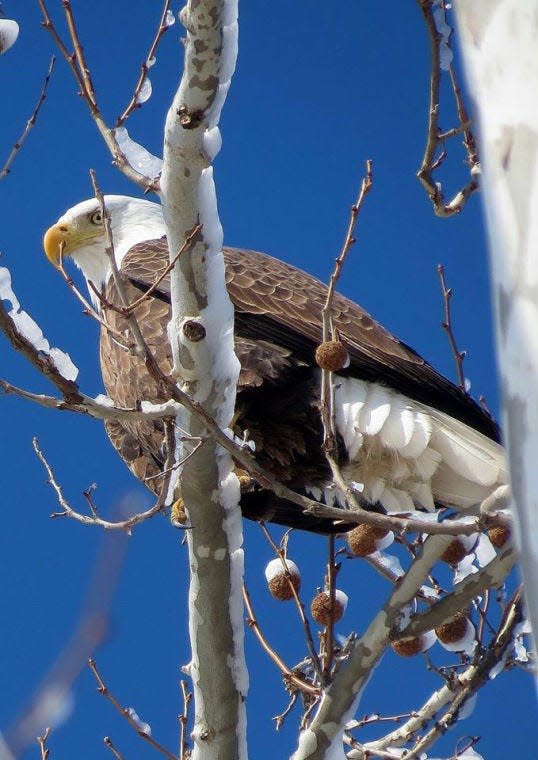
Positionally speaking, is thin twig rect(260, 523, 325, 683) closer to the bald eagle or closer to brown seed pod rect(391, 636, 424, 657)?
brown seed pod rect(391, 636, 424, 657)

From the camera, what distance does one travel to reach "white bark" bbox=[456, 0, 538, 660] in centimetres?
56

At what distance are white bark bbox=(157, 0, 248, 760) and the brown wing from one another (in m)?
0.90

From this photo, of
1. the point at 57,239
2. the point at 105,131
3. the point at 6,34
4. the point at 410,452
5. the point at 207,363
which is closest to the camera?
the point at 6,34

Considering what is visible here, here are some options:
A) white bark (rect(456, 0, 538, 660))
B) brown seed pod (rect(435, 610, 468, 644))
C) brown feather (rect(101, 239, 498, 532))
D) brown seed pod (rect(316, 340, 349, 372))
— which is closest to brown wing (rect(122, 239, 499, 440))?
brown feather (rect(101, 239, 498, 532))

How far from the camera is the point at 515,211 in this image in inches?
22.9

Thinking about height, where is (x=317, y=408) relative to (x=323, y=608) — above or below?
above

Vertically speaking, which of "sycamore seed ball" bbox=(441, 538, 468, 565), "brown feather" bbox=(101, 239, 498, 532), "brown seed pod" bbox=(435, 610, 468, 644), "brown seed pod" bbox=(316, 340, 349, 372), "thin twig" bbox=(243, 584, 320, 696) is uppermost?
"brown feather" bbox=(101, 239, 498, 532)

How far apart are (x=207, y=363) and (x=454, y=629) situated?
2.75 ft

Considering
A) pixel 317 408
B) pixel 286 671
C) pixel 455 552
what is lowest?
pixel 286 671

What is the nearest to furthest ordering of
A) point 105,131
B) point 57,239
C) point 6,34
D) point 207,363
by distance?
point 6,34 → point 105,131 → point 207,363 → point 57,239

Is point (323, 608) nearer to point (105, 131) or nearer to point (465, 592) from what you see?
point (465, 592)

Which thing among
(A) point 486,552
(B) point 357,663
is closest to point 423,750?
(B) point 357,663

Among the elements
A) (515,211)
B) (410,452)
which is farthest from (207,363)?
(515,211)

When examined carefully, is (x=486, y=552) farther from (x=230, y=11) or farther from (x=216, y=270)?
(x=230, y=11)
